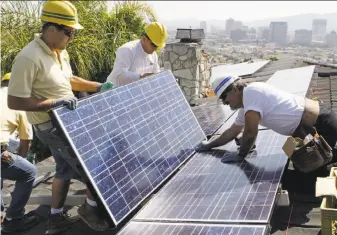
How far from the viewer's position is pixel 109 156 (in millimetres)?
3828

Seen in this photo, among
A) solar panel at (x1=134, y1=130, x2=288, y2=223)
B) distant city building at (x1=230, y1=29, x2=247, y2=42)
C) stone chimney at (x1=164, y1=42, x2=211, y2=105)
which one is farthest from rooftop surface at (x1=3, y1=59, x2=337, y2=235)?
distant city building at (x1=230, y1=29, x2=247, y2=42)

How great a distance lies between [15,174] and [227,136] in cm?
255

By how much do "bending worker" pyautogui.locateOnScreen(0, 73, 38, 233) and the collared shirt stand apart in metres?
1.50

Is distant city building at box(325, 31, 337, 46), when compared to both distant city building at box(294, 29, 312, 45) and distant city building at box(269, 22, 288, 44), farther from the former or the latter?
distant city building at box(269, 22, 288, 44)

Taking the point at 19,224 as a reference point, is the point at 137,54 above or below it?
above

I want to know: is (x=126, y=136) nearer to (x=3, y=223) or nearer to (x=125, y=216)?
(x=125, y=216)

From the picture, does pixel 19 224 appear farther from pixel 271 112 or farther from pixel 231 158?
pixel 271 112

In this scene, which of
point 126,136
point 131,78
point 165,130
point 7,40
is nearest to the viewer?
point 126,136

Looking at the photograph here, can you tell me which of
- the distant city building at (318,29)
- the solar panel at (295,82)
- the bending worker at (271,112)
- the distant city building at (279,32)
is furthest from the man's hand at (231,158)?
the distant city building at (279,32)

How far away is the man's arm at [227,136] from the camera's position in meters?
5.04

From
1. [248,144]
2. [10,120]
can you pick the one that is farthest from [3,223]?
[248,144]

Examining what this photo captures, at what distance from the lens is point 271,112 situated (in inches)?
179

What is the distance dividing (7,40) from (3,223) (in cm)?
774

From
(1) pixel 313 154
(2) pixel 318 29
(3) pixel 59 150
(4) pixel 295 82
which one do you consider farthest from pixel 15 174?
(2) pixel 318 29
